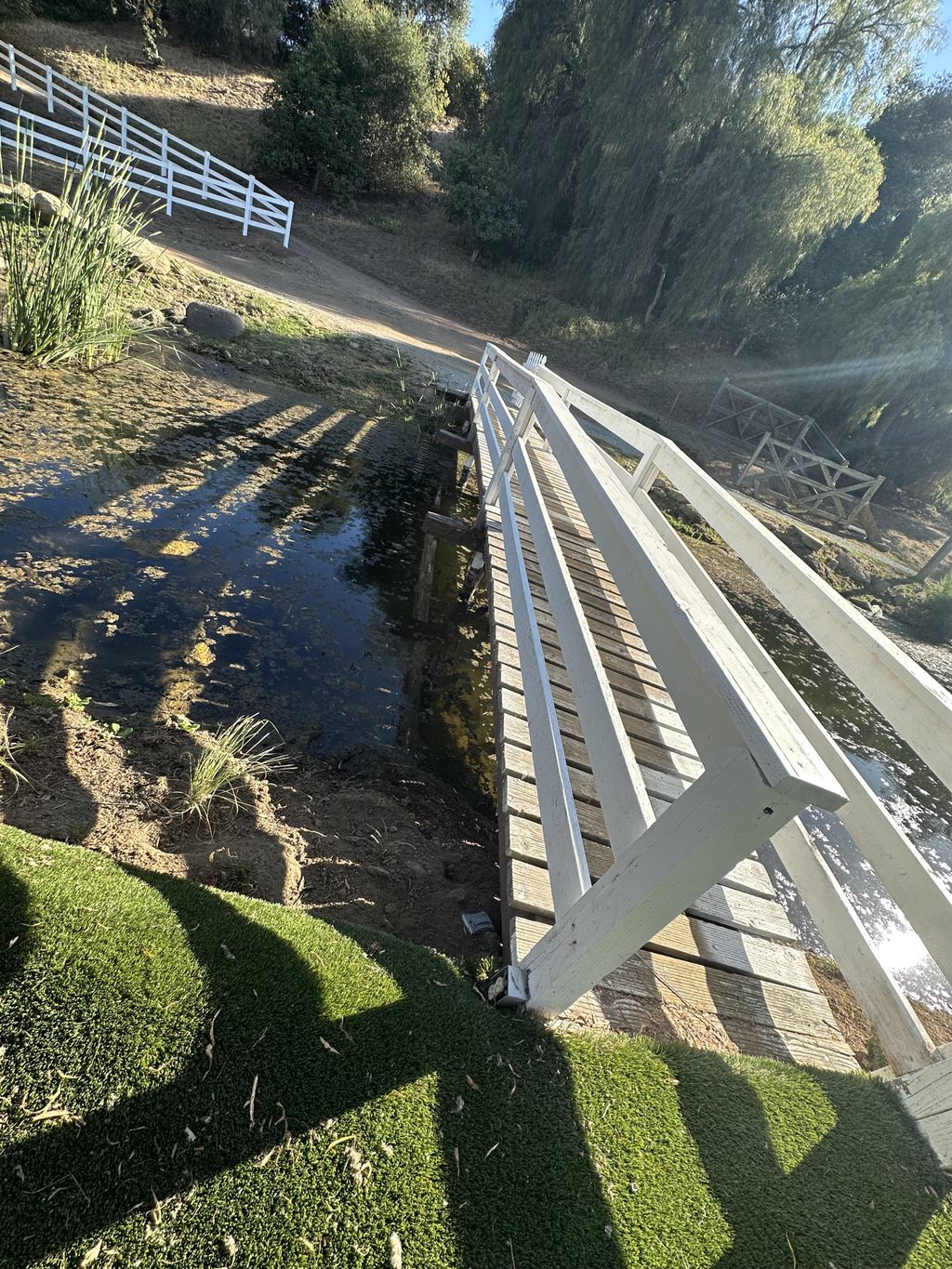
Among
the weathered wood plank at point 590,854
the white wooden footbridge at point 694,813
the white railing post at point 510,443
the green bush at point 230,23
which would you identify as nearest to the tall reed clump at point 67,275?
the white railing post at point 510,443

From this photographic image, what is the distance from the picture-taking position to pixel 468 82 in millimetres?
25500

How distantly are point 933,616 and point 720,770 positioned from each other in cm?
1292

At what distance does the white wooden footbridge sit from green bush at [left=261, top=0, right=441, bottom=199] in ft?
72.4

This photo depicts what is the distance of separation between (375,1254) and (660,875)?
0.95 m

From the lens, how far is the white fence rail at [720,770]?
3.49 ft

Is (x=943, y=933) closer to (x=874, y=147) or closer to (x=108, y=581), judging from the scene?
(x=108, y=581)

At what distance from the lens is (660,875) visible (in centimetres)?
120

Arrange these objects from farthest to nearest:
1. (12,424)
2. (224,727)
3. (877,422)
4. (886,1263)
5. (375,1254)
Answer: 1. (877,422)
2. (12,424)
3. (224,727)
4. (886,1263)
5. (375,1254)

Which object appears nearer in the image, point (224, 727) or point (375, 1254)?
point (375, 1254)

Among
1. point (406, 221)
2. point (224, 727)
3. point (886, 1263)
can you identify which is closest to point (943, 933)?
point (886, 1263)

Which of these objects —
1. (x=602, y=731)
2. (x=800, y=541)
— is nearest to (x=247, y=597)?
(x=602, y=731)

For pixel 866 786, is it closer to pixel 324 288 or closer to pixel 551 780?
pixel 551 780

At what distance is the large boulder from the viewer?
26.7 ft

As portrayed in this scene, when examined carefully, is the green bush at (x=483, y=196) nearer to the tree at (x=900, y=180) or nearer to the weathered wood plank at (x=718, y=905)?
the tree at (x=900, y=180)
